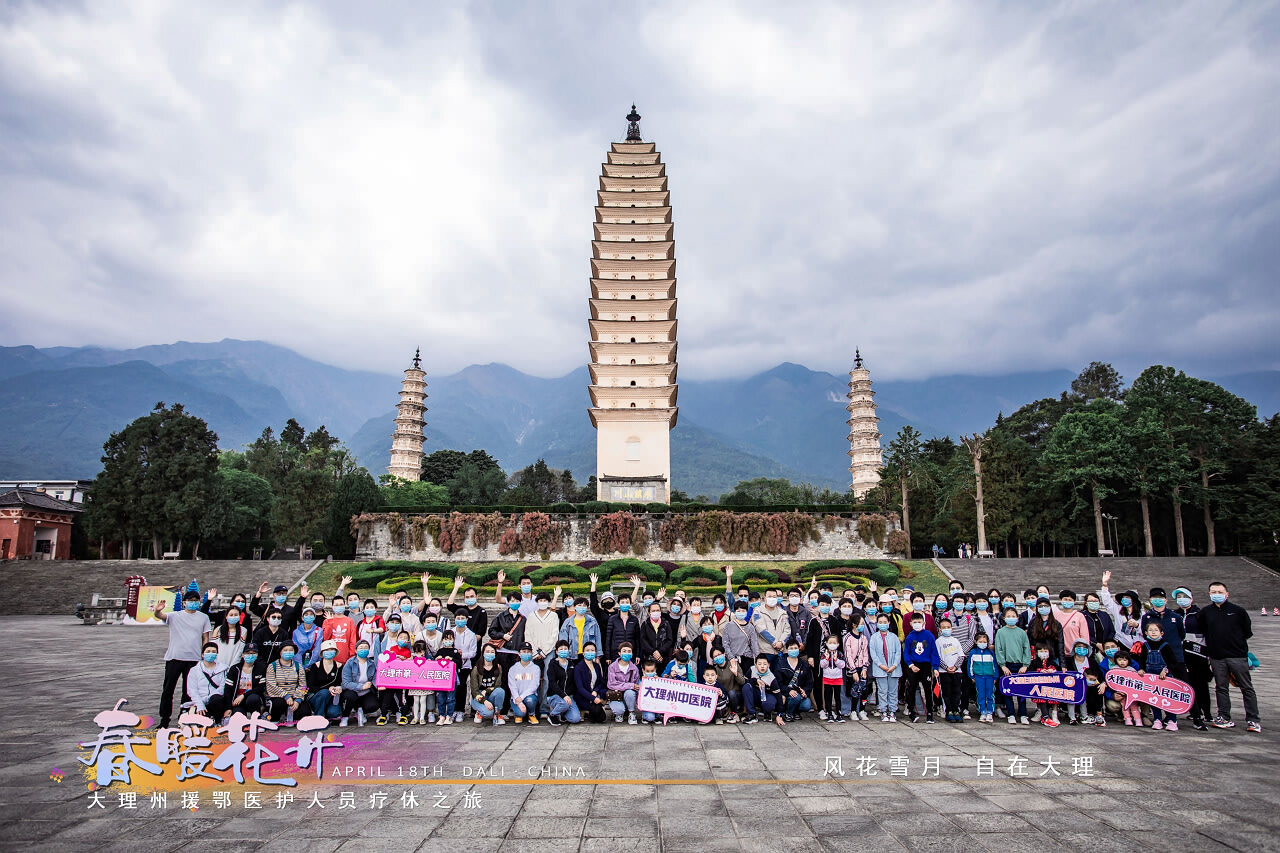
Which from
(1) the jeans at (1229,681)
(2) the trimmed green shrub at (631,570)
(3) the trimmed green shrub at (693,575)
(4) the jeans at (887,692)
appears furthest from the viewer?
(2) the trimmed green shrub at (631,570)

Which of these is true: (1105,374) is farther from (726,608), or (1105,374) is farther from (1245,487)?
(726,608)

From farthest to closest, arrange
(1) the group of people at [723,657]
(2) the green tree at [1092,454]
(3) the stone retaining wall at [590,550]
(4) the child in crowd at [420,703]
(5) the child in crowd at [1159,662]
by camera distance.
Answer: (2) the green tree at [1092,454]
(3) the stone retaining wall at [590,550]
(4) the child in crowd at [420,703]
(1) the group of people at [723,657]
(5) the child in crowd at [1159,662]

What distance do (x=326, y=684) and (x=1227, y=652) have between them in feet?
31.9

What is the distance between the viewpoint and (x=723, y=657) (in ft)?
25.1

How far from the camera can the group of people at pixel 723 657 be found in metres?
7.05

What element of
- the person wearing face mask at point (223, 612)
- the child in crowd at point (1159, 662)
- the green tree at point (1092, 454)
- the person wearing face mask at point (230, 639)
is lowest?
the child in crowd at point (1159, 662)

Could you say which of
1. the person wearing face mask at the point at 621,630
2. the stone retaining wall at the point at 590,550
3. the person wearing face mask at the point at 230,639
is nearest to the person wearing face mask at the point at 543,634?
the person wearing face mask at the point at 621,630

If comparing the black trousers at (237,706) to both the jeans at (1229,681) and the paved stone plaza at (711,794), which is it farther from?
the jeans at (1229,681)

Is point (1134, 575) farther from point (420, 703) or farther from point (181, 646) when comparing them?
point (181, 646)

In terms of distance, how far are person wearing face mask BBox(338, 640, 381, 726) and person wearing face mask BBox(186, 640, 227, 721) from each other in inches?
48.6

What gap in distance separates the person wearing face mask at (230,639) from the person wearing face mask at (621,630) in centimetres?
411

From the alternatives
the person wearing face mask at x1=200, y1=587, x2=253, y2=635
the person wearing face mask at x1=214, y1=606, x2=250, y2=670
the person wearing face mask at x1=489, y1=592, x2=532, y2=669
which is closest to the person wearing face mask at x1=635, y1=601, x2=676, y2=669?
the person wearing face mask at x1=489, y1=592, x2=532, y2=669

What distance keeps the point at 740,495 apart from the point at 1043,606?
120ft

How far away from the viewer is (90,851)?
379 centimetres
